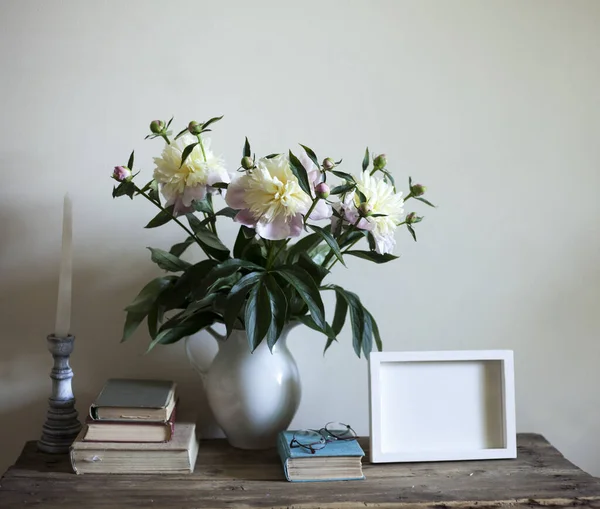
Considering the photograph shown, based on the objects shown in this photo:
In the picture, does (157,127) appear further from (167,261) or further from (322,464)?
(322,464)

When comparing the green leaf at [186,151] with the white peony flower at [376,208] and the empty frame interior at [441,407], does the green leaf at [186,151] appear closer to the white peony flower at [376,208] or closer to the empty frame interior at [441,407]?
the white peony flower at [376,208]

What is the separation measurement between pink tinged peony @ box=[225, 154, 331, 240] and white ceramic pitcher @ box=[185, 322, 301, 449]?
242mm

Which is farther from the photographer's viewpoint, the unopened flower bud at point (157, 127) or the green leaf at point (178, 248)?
the green leaf at point (178, 248)

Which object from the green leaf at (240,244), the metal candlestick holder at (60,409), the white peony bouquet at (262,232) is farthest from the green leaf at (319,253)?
the metal candlestick holder at (60,409)

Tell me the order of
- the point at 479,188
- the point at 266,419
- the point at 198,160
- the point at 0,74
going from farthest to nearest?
the point at 479,188 → the point at 0,74 → the point at 266,419 → the point at 198,160

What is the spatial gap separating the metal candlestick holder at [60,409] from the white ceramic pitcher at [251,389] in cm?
25

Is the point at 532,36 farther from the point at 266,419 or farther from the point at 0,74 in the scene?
the point at 0,74

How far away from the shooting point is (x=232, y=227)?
138 cm

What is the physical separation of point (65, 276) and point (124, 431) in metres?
0.29

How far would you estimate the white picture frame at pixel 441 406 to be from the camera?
3.93 ft

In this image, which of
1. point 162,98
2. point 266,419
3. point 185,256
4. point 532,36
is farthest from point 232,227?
point 532,36

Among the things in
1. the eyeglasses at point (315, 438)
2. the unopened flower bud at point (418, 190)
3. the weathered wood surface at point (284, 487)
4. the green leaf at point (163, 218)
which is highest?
the unopened flower bud at point (418, 190)

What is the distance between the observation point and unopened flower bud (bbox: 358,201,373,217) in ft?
3.43

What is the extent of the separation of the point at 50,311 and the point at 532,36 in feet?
3.73
